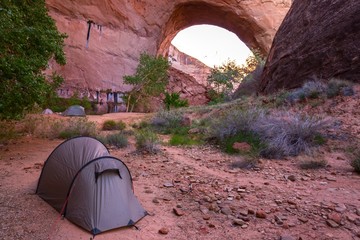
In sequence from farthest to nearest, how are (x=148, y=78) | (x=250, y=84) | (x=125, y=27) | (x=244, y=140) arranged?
(x=125, y=27) < (x=148, y=78) < (x=250, y=84) < (x=244, y=140)

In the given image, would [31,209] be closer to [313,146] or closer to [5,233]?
[5,233]

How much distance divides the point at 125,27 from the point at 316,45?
18624 millimetres

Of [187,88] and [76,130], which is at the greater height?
[187,88]

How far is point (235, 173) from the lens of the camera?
19.4ft

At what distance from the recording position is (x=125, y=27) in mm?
26172

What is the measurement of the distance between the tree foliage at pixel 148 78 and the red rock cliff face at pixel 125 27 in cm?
205

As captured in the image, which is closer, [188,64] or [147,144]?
[147,144]

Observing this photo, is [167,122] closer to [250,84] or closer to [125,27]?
[250,84]

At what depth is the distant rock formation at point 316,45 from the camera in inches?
413

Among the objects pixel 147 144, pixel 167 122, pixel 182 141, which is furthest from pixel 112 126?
pixel 147 144

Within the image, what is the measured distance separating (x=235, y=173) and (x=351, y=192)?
206 cm

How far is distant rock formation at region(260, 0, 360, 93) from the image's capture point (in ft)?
34.4

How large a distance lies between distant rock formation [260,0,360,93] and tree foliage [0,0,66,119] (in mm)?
9373

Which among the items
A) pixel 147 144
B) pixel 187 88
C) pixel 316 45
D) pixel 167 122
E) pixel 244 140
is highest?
pixel 187 88
